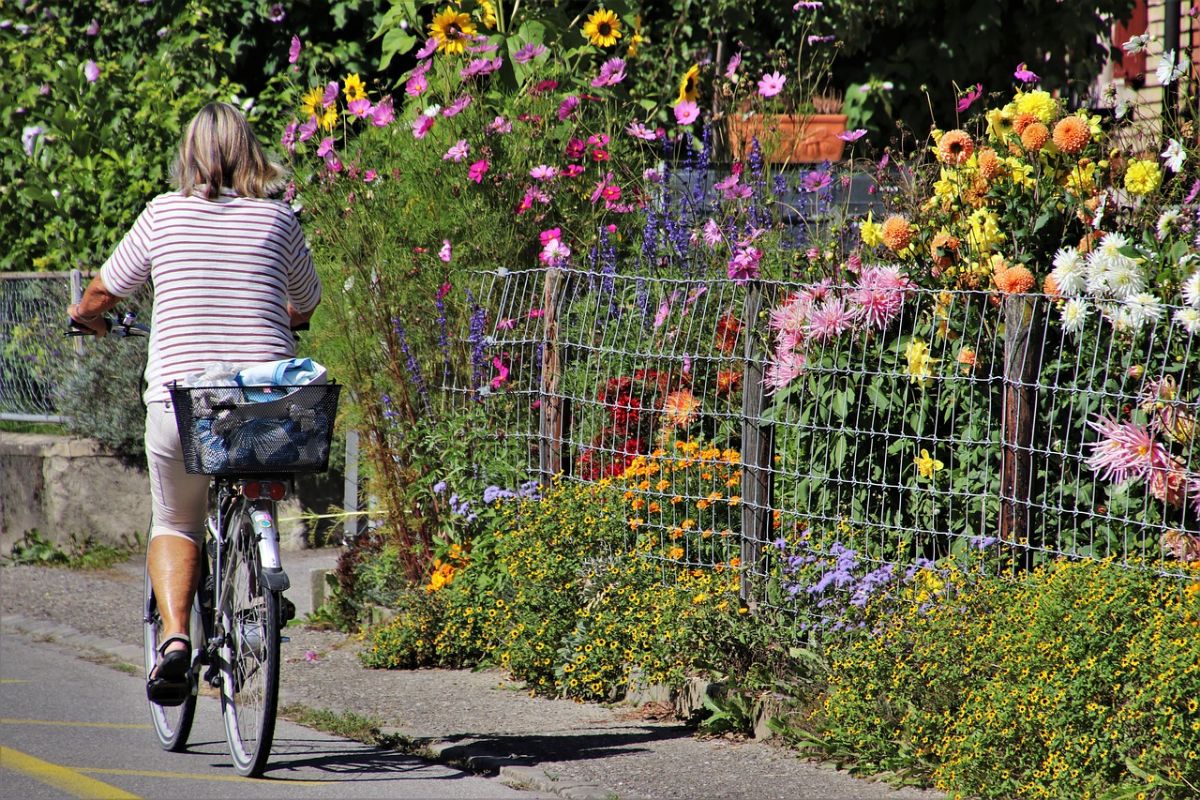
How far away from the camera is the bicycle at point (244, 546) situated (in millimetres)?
4391

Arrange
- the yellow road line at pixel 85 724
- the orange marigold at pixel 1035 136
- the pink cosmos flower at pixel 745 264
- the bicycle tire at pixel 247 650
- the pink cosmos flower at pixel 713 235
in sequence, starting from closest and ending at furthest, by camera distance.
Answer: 1. the bicycle tire at pixel 247 650
2. the orange marigold at pixel 1035 136
3. the yellow road line at pixel 85 724
4. the pink cosmos flower at pixel 745 264
5. the pink cosmos flower at pixel 713 235

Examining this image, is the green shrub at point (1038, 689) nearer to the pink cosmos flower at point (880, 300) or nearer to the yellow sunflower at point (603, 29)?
the pink cosmos flower at point (880, 300)

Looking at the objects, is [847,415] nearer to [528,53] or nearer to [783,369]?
[783,369]

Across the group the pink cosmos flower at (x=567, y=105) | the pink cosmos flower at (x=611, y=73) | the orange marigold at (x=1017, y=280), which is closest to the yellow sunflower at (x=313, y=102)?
the pink cosmos flower at (x=567, y=105)

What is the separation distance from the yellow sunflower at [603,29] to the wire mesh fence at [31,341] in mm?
3726

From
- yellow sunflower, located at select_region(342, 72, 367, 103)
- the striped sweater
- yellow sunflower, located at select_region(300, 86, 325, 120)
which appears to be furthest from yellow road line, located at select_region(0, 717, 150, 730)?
yellow sunflower, located at select_region(342, 72, 367, 103)

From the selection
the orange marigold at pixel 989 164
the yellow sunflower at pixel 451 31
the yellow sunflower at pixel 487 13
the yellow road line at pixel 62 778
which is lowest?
the yellow road line at pixel 62 778

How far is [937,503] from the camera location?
15.7 ft

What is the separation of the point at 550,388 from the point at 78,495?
4151 mm

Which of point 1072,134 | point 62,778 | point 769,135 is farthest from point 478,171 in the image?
point 62,778

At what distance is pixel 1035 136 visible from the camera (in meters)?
4.95

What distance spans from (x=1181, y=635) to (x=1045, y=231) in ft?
5.39

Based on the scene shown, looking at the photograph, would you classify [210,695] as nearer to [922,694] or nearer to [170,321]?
[170,321]

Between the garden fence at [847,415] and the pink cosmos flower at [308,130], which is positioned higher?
the pink cosmos flower at [308,130]
